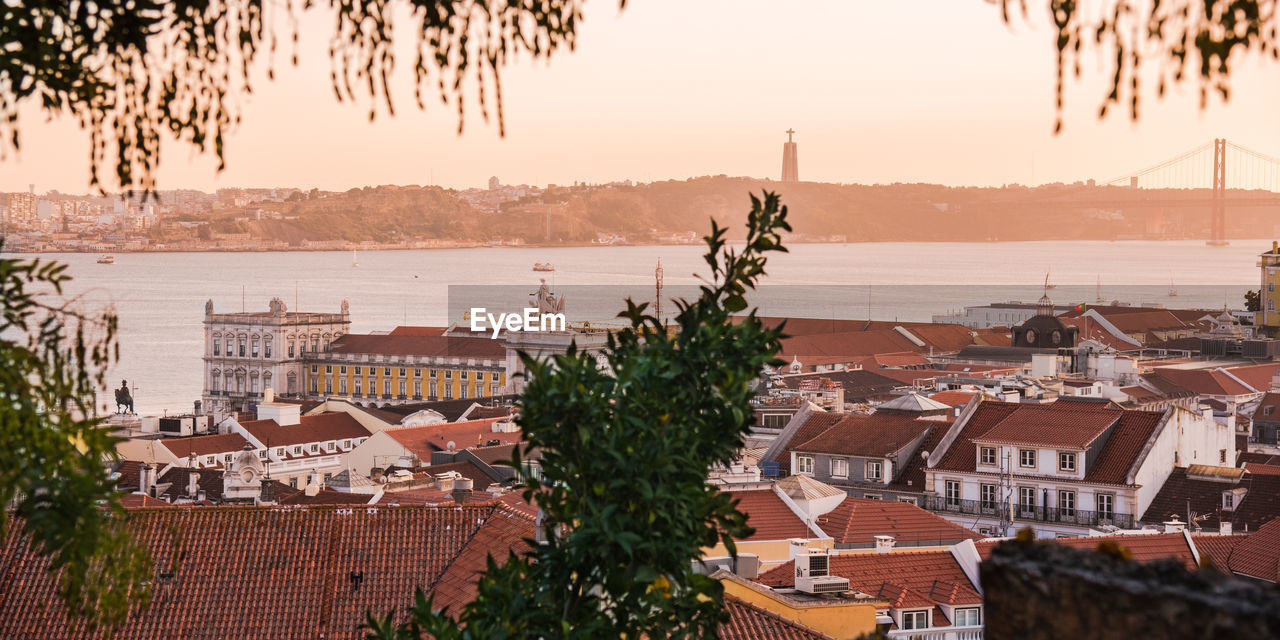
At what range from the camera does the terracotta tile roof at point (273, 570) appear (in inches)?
518

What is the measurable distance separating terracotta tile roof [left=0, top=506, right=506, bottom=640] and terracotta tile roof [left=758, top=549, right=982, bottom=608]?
399cm

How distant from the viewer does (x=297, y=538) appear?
14.5m

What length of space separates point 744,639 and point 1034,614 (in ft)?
28.3

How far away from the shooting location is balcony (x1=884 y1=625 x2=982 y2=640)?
1716cm

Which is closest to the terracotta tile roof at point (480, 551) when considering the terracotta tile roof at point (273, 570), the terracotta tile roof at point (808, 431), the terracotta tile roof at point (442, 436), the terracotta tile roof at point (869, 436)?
the terracotta tile roof at point (273, 570)

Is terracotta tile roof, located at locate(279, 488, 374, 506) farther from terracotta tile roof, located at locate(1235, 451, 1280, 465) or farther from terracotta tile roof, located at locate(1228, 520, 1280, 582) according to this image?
terracotta tile roof, located at locate(1235, 451, 1280, 465)

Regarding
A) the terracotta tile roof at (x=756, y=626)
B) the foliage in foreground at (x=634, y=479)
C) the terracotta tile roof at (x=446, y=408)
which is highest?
the foliage in foreground at (x=634, y=479)

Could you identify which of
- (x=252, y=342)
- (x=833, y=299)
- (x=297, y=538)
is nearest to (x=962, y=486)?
(x=297, y=538)

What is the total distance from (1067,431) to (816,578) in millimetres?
15870

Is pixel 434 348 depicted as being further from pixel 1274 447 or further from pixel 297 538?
pixel 297 538

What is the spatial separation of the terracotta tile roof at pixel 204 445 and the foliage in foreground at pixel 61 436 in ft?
129

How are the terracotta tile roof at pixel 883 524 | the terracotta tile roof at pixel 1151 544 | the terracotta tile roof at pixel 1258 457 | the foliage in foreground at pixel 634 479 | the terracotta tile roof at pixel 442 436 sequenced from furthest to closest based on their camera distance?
1. the terracotta tile roof at pixel 442 436
2. the terracotta tile roof at pixel 1258 457
3. the terracotta tile roof at pixel 883 524
4. the terracotta tile roof at pixel 1151 544
5. the foliage in foreground at pixel 634 479

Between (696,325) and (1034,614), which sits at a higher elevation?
(696,325)

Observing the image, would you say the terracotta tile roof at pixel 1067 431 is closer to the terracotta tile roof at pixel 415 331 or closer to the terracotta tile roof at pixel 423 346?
the terracotta tile roof at pixel 423 346
